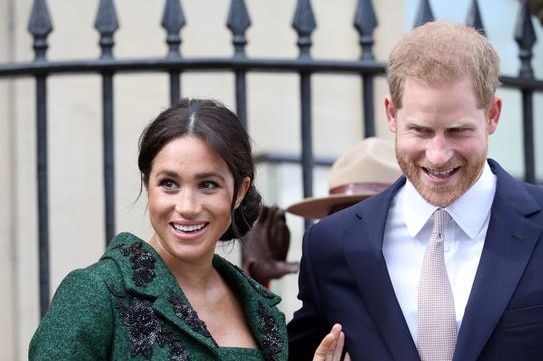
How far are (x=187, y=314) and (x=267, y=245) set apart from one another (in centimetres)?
175

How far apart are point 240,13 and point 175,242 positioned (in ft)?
7.17

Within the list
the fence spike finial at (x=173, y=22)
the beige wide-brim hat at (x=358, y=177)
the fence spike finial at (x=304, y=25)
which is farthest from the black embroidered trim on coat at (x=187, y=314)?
the fence spike finial at (x=304, y=25)

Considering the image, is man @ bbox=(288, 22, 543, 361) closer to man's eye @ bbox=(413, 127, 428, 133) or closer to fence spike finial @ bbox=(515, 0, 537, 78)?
man's eye @ bbox=(413, 127, 428, 133)

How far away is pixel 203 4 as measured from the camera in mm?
8617

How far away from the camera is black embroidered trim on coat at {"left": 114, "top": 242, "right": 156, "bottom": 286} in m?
3.54

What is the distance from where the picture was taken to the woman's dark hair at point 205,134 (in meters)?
3.66

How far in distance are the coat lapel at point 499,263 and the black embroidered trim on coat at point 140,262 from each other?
75 cm

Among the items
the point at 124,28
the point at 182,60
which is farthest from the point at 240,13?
the point at 124,28

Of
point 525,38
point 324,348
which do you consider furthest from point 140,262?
point 525,38

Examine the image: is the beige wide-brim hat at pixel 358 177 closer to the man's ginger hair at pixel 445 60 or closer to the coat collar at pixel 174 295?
the coat collar at pixel 174 295

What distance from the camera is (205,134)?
3.65 meters

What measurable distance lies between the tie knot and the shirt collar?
0.04ft

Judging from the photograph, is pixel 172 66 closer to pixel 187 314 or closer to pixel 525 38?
pixel 525 38

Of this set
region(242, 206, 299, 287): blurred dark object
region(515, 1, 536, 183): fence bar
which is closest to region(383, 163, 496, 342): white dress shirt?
region(242, 206, 299, 287): blurred dark object
